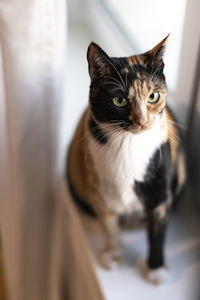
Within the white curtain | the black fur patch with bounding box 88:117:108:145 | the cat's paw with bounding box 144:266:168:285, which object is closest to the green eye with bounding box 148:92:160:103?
the black fur patch with bounding box 88:117:108:145

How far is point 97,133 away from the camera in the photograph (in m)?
0.63

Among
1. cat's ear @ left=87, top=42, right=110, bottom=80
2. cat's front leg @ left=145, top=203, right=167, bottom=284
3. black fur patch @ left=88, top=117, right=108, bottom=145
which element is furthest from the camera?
cat's front leg @ left=145, top=203, right=167, bottom=284

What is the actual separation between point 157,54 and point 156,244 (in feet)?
1.41

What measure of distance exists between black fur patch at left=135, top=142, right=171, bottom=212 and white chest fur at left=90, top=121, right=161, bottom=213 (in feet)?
0.04

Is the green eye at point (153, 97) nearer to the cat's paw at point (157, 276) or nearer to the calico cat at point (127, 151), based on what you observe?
the calico cat at point (127, 151)

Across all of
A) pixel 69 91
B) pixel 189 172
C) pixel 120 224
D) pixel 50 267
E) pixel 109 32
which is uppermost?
pixel 109 32

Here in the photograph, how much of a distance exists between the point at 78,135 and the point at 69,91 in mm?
302

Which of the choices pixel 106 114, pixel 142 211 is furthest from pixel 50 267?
pixel 106 114

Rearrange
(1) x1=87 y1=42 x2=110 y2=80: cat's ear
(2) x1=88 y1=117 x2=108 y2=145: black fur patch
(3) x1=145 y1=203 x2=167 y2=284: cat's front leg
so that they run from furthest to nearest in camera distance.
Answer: (3) x1=145 y1=203 x2=167 y2=284: cat's front leg → (2) x1=88 y1=117 x2=108 y2=145: black fur patch → (1) x1=87 y1=42 x2=110 y2=80: cat's ear

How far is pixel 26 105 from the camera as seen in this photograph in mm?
752

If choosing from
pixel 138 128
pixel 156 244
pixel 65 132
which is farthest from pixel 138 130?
pixel 65 132

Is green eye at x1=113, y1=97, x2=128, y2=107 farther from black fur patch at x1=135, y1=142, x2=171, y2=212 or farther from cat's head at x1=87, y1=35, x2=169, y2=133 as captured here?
black fur patch at x1=135, y1=142, x2=171, y2=212

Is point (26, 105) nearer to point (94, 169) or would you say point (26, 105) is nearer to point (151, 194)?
point (94, 169)

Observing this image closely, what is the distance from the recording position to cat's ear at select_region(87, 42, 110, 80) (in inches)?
20.0
